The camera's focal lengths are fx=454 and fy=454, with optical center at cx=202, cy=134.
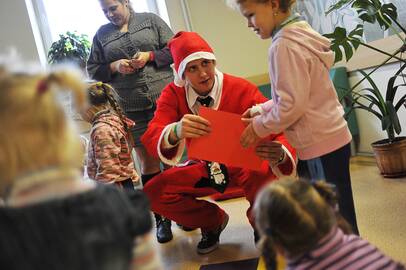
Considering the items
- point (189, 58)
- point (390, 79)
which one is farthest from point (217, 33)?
point (189, 58)

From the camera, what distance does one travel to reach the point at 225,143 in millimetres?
1641

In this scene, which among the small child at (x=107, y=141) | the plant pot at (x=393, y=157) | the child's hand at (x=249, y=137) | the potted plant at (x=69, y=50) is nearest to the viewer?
the child's hand at (x=249, y=137)

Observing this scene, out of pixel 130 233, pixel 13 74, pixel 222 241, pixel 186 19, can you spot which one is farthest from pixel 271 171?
pixel 186 19

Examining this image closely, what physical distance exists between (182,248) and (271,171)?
66cm

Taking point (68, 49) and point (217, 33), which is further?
point (217, 33)

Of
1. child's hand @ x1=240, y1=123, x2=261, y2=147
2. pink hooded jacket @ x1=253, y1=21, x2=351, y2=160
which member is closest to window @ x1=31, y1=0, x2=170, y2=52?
child's hand @ x1=240, y1=123, x2=261, y2=147

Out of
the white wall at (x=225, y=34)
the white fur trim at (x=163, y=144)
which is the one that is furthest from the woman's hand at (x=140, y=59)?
the white wall at (x=225, y=34)

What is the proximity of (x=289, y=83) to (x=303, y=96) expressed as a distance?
0.19 ft

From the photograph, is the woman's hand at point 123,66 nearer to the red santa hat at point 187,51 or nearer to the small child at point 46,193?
the red santa hat at point 187,51

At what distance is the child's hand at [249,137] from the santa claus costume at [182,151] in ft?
1.06

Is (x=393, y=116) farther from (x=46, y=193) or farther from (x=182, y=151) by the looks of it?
(x=46, y=193)

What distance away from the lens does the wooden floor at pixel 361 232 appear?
1.80 meters

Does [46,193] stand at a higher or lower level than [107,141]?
higher

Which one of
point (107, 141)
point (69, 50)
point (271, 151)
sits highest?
point (69, 50)
